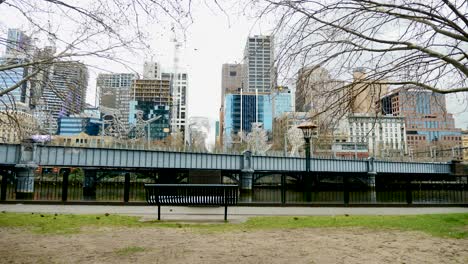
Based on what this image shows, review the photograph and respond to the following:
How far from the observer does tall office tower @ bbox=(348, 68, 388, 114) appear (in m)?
7.52

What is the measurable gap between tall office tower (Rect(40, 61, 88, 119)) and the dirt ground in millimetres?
4277

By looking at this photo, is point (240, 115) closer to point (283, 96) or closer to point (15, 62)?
point (15, 62)

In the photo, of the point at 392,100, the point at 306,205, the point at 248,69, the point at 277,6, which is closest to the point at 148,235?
the point at 248,69

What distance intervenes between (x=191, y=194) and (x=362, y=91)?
528cm

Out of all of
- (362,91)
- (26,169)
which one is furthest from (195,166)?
(362,91)

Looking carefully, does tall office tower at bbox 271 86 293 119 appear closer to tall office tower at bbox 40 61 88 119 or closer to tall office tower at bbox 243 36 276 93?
tall office tower at bbox 243 36 276 93

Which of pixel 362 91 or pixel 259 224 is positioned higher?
pixel 362 91

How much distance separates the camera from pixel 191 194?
34.2 ft

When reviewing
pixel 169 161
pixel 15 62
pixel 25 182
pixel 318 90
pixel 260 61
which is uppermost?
pixel 15 62

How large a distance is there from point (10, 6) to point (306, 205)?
11.9 m

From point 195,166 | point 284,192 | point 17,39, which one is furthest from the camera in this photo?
point 195,166

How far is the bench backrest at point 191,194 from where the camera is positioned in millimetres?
9914

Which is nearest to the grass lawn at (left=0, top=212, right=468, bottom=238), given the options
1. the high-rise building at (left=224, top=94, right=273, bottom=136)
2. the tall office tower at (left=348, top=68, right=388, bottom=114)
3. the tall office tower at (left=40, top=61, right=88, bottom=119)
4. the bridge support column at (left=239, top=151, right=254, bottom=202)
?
the tall office tower at (left=348, top=68, right=388, bottom=114)

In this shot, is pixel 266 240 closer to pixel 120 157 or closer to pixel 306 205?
pixel 306 205
